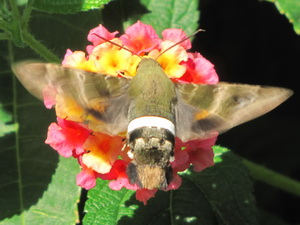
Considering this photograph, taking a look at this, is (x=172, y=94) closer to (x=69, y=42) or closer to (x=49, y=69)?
(x=49, y=69)

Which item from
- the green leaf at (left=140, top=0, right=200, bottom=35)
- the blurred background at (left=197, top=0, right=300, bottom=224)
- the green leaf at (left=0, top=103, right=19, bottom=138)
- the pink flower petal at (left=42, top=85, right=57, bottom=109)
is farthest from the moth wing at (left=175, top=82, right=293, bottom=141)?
the blurred background at (left=197, top=0, right=300, bottom=224)

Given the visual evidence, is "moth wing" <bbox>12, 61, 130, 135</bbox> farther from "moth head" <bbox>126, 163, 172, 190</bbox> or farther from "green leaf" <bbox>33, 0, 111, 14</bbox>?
"green leaf" <bbox>33, 0, 111, 14</bbox>

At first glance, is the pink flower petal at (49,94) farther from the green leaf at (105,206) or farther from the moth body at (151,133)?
the green leaf at (105,206)

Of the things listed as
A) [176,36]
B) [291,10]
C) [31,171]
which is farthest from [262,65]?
[31,171]

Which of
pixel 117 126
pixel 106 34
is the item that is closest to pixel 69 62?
pixel 106 34

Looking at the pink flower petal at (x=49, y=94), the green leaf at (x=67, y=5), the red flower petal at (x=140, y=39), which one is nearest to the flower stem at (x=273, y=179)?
the red flower petal at (x=140, y=39)

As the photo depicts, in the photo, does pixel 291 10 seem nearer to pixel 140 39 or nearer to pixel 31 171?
pixel 140 39
